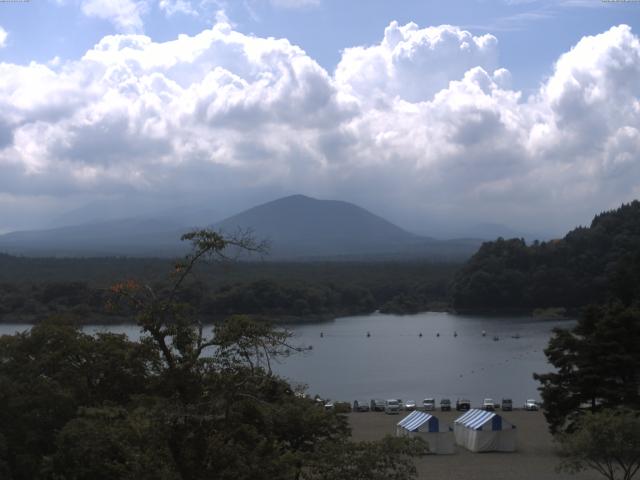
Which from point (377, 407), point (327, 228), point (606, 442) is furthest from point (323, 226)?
point (606, 442)

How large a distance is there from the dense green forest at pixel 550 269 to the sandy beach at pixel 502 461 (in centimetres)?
2289

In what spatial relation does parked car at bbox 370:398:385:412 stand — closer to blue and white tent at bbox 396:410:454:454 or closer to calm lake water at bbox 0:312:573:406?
calm lake water at bbox 0:312:573:406

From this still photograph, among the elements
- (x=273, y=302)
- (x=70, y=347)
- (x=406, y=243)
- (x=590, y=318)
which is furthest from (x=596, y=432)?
(x=406, y=243)

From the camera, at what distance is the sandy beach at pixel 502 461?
945 centimetres

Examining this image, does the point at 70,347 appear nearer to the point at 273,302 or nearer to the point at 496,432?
the point at 496,432

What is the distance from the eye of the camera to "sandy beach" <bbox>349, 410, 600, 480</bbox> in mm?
9445

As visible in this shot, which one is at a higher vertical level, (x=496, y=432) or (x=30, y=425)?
(x=30, y=425)

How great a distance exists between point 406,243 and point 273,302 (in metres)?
98.0

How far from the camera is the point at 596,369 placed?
33.7 feet

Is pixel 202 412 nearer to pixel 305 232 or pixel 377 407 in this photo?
pixel 377 407

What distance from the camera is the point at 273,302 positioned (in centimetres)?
3347

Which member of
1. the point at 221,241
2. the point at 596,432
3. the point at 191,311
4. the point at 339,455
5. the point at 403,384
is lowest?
the point at 403,384

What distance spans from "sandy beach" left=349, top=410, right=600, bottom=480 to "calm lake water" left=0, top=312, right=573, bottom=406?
3.79 meters

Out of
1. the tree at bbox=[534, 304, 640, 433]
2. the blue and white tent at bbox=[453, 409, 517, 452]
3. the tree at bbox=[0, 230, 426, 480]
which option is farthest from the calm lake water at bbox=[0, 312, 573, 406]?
the tree at bbox=[0, 230, 426, 480]
